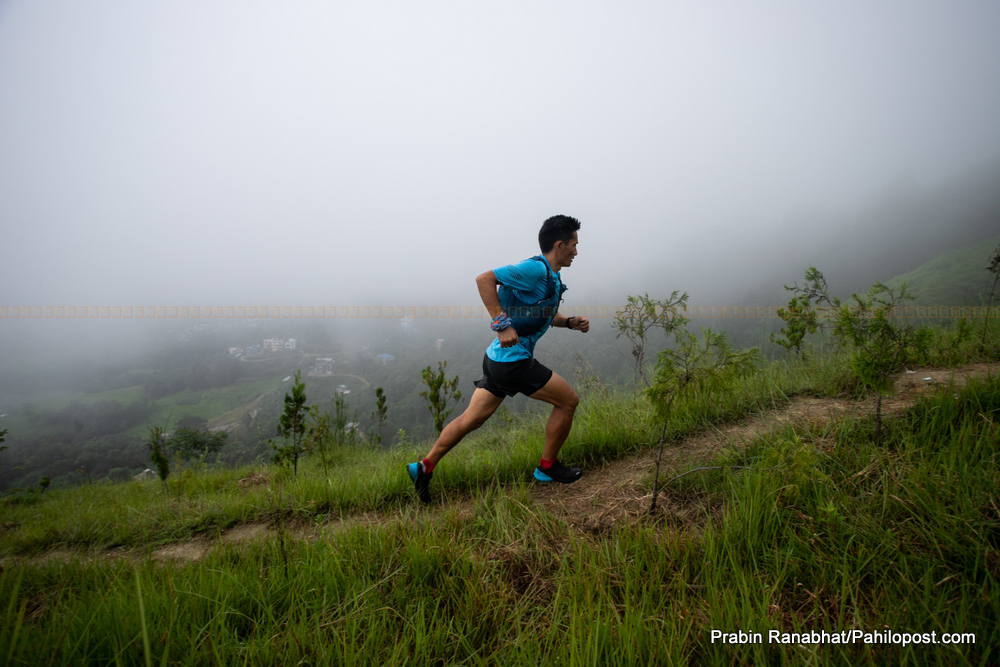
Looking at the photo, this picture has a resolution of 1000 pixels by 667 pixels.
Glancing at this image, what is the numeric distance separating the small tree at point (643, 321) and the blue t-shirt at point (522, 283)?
5.41ft

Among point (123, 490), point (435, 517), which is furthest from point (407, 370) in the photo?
point (435, 517)

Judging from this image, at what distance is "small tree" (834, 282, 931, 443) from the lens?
229 centimetres

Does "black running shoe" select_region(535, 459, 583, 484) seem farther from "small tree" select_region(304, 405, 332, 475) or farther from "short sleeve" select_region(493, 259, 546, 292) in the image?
"small tree" select_region(304, 405, 332, 475)

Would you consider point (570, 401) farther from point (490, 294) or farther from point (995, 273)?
point (995, 273)

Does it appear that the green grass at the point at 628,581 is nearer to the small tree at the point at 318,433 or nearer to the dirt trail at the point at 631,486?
the dirt trail at the point at 631,486

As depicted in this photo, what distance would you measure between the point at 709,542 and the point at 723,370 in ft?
3.35

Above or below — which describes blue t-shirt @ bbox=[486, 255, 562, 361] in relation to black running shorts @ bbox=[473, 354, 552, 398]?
above

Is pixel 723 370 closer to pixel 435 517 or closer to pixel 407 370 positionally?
pixel 435 517

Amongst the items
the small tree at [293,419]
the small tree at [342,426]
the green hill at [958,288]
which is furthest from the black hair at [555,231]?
the small tree at [342,426]

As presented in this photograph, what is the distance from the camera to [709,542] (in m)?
1.75

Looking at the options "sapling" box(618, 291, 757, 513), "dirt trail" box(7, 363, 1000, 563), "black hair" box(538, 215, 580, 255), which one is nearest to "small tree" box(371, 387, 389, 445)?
"dirt trail" box(7, 363, 1000, 563)

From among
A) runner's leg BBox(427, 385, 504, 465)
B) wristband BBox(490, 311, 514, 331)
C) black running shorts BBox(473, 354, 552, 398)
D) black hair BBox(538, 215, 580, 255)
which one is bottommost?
runner's leg BBox(427, 385, 504, 465)

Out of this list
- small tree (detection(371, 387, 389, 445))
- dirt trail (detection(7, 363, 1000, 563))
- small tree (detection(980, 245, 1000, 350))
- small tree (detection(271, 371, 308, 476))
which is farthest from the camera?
Answer: small tree (detection(371, 387, 389, 445))

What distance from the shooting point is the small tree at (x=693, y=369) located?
220 centimetres
